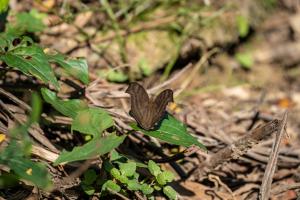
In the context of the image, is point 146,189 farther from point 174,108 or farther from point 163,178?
point 174,108

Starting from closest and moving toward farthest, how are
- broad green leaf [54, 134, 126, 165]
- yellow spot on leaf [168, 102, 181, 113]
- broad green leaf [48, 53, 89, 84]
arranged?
broad green leaf [54, 134, 126, 165] < broad green leaf [48, 53, 89, 84] < yellow spot on leaf [168, 102, 181, 113]

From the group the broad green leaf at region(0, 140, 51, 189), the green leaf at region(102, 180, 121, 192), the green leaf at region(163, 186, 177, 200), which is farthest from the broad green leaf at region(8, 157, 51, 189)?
the green leaf at region(163, 186, 177, 200)

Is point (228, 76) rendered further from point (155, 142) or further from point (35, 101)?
point (35, 101)

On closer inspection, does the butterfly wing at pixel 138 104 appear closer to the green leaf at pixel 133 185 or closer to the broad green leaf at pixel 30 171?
the green leaf at pixel 133 185

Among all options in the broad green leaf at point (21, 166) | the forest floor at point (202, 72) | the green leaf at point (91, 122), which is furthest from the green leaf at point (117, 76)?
the broad green leaf at point (21, 166)

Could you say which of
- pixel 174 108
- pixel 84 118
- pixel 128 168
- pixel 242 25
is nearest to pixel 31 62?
pixel 84 118

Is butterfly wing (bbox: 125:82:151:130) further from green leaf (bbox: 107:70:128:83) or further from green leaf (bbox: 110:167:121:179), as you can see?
green leaf (bbox: 107:70:128:83)

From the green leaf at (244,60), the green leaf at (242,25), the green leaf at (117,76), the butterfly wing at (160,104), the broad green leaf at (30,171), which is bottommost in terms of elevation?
the broad green leaf at (30,171)
